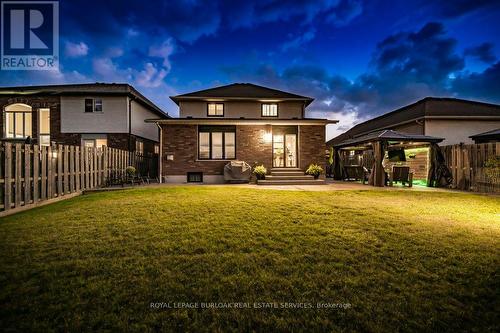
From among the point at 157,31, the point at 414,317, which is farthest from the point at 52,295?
the point at 157,31

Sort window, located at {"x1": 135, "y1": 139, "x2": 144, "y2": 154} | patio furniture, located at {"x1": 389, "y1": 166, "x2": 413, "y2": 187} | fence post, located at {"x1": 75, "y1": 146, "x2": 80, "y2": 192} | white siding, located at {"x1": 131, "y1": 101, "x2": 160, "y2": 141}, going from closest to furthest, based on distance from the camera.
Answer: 1. fence post, located at {"x1": 75, "y1": 146, "x2": 80, "y2": 192}
2. patio furniture, located at {"x1": 389, "y1": 166, "x2": 413, "y2": 187}
3. white siding, located at {"x1": 131, "y1": 101, "x2": 160, "y2": 141}
4. window, located at {"x1": 135, "y1": 139, "x2": 144, "y2": 154}

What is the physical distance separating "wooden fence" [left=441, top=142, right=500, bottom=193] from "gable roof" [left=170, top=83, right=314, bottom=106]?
887 cm

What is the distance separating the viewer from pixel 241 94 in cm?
1528

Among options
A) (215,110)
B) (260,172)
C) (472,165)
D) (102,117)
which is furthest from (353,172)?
(102,117)

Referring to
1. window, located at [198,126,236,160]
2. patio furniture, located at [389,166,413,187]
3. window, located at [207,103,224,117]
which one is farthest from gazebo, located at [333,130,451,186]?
window, located at [207,103,224,117]

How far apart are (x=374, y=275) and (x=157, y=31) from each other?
2569 centimetres

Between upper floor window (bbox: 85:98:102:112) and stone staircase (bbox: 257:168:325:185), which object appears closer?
stone staircase (bbox: 257:168:325:185)

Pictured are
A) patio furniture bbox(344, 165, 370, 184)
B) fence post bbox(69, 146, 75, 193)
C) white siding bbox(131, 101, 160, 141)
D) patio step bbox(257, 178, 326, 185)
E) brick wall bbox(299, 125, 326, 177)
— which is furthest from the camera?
white siding bbox(131, 101, 160, 141)

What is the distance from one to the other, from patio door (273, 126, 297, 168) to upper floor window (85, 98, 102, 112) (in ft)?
41.3

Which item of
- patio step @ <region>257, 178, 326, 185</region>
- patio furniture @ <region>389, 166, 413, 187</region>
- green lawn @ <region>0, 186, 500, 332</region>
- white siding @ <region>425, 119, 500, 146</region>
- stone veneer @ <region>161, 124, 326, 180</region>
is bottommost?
green lawn @ <region>0, 186, 500, 332</region>

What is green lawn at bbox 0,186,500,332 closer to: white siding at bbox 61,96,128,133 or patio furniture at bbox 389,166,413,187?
patio furniture at bbox 389,166,413,187

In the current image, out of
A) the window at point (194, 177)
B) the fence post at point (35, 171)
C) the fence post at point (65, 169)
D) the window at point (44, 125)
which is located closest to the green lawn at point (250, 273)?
the fence post at point (35, 171)

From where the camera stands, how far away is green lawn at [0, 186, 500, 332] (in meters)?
1.68

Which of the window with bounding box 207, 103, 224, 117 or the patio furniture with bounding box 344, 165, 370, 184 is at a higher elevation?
the window with bounding box 207, 103, 224, 117
